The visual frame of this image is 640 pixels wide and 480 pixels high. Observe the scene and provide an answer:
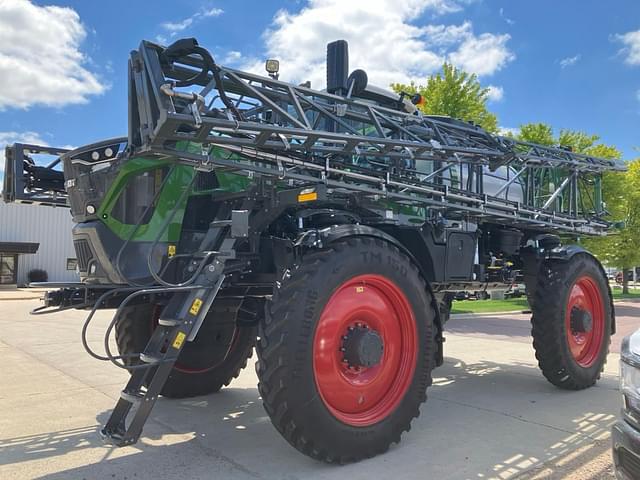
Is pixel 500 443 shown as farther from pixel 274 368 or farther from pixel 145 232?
pixel 145 232

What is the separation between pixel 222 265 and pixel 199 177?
3.23 feet

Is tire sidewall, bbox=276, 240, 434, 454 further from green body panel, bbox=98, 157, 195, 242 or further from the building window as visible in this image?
the building window

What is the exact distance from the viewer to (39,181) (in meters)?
5.41

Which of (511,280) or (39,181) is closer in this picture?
(39,181)

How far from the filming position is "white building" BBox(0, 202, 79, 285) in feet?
115

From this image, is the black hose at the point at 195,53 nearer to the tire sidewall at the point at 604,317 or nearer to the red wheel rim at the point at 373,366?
the red wheel rim at the point at 373,366

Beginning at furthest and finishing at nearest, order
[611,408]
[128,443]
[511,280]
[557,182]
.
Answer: [557,182]
[511,280]
[611,408]
[128,443]

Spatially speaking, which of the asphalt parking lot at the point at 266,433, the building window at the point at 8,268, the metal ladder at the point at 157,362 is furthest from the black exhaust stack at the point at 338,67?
the building window at the point at 8,268

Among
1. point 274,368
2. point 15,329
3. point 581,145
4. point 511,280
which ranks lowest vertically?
point 15,329

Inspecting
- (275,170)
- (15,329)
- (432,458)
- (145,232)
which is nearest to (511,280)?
(432,458)

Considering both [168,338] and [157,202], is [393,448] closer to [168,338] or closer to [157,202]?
[168,338]

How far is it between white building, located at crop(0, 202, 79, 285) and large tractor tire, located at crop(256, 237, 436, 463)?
3369 cm

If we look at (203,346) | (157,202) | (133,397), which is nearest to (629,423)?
(133,397)

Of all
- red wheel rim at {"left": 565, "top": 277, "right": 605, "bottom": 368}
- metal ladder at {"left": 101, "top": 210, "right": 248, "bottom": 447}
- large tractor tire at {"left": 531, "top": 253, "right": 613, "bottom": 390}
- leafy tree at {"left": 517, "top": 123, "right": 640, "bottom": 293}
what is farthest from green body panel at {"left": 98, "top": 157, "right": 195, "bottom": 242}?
leafy tree at {"left": 517, "top": 123, "right": 640, "bottom": 293}
